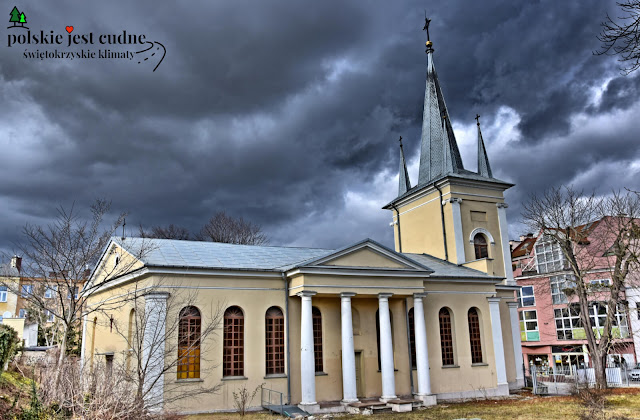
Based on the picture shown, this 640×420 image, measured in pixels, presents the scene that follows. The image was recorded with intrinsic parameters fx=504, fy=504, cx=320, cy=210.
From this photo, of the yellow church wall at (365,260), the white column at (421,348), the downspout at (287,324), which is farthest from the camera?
the white column at (421,348)

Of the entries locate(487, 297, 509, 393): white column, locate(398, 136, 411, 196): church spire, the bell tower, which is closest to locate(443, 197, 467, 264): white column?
the bell tower

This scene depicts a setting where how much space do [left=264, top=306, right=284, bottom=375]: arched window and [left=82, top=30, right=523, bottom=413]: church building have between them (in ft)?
0.14

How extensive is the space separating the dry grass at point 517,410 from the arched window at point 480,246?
849cm

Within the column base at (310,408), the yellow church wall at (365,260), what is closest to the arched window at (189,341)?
the column base at (310,408)

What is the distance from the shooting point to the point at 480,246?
91.9 ft

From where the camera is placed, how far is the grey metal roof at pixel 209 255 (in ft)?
62.9

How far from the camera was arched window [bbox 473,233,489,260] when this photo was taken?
2781 cm

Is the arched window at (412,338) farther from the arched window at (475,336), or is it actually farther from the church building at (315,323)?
the arched window at (475,336)

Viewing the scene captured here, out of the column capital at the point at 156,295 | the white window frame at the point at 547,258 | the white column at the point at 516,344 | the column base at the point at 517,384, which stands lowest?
the column base at the point at 517,384

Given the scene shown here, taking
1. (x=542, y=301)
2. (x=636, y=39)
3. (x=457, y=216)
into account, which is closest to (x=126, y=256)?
(x=457, y=216)

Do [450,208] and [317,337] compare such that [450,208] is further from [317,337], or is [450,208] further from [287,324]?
[287,324]

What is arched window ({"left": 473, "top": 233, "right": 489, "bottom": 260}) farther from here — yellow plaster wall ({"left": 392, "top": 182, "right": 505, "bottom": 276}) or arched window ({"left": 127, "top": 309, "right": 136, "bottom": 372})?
arched window ({"left": 127, "top": 309, "right": 136, "bottom": 372})

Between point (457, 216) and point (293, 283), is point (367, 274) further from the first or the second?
point (457, 216)

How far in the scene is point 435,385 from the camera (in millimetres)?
22141
